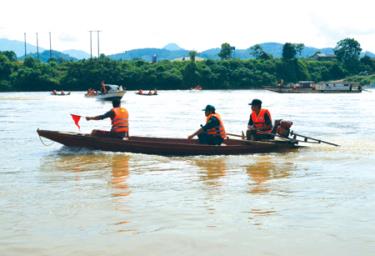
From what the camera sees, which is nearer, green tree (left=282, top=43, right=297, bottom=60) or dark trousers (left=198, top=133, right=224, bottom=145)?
dark trousers (left=198, top=133, right=224, bottom=145)

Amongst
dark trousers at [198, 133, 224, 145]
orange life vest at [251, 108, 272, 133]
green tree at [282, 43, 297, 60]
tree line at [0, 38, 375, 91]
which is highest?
green tree at [282, 43, 297, 60]

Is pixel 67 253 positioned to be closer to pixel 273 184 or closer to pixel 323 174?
pixel 273 184

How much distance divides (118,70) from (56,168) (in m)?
94.3

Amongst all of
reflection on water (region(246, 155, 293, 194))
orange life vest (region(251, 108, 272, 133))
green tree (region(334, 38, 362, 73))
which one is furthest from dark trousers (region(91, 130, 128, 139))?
green tree (region(334, 38, 362, 73))

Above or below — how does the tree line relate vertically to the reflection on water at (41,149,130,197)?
above

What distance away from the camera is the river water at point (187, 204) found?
752 centimetres

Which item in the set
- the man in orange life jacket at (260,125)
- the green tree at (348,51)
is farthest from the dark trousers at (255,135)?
the green tree at (348,51)

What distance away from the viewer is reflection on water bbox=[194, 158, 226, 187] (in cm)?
1236

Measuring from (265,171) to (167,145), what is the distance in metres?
3.41

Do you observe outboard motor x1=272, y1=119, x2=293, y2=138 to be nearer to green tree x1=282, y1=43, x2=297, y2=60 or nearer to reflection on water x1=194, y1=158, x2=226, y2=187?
reflection on water x1=194, y1=158, x2=226, y2=187

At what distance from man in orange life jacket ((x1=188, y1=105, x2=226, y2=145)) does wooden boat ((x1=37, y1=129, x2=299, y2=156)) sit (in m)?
0.25

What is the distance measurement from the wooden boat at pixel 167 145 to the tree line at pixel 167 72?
88.3 meters

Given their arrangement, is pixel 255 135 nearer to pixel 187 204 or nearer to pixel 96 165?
pixel 96 165

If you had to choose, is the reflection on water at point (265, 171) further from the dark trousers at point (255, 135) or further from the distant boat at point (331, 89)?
the distant boat at point (331, 89)
